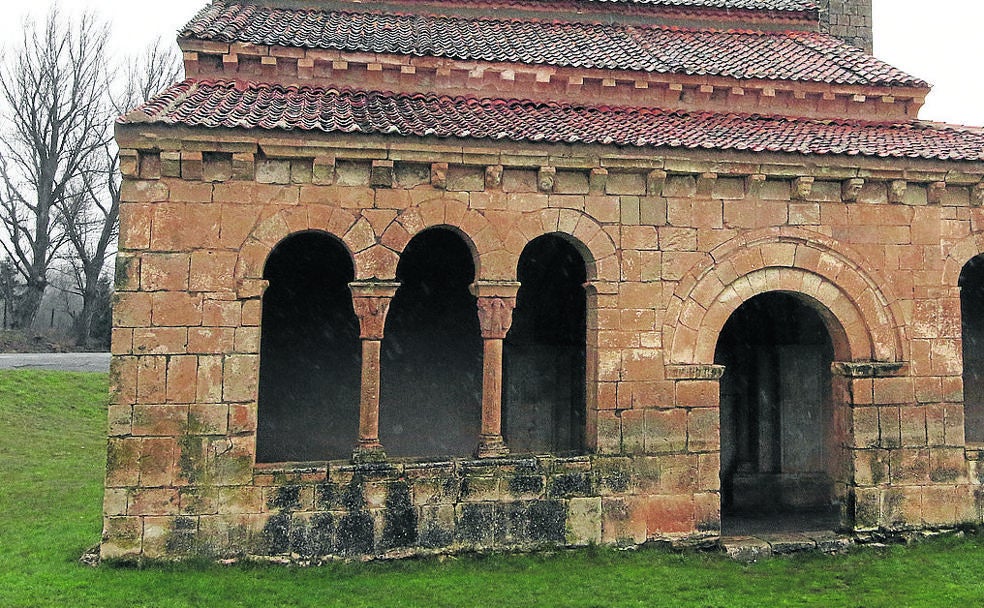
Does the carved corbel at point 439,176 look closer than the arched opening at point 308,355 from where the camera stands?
Yes

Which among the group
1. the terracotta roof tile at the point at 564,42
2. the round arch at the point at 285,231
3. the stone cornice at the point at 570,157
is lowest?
the round arch at the point at 285,231

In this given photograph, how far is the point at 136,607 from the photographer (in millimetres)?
5824

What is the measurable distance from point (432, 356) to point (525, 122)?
3.69 meters

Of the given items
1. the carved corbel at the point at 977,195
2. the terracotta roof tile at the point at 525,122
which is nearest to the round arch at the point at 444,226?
the terracotta roof tile at the point at 525,122

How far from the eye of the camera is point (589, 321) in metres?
7.73

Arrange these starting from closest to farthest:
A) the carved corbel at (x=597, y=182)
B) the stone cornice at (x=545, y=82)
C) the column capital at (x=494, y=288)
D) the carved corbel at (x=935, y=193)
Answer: the column capital at (x=494, y=288) → the carved corbel at (x=597, y=182) → the carved corbel at (x=935, y=193) → the stone cornice at (x=545, y=82)

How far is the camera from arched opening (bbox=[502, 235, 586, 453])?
9.89 meters

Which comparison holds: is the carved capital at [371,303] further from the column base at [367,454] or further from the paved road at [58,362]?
the paved road at [58,362]

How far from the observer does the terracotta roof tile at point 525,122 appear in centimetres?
709

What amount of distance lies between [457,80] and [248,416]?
5032 millimetres

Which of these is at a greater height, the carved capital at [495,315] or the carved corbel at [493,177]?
the carved corbel at [493,177]

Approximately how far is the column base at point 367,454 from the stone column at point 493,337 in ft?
3.36

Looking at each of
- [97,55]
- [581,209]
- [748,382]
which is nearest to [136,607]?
[581,209]

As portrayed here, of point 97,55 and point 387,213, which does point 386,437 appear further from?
point 97,55
